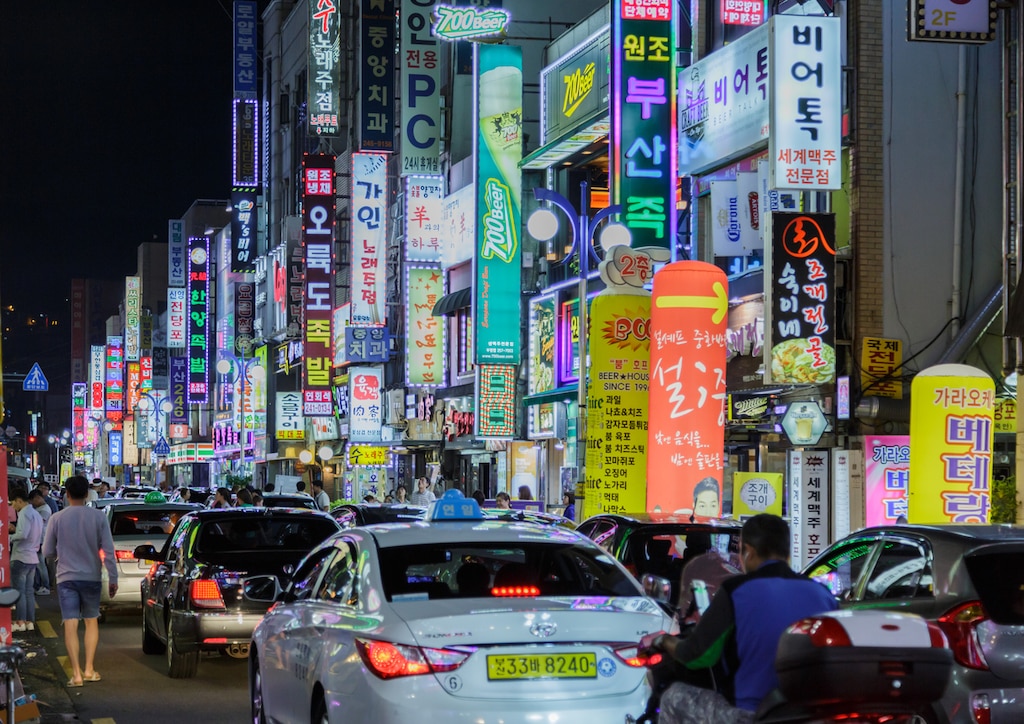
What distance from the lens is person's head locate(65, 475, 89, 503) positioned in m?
12.6

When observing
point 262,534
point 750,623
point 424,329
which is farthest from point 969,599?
point 424,329

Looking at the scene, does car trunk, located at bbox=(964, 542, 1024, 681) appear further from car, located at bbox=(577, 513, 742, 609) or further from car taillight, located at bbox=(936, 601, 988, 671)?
car, located at bbox=(577, 513, 742, 609)

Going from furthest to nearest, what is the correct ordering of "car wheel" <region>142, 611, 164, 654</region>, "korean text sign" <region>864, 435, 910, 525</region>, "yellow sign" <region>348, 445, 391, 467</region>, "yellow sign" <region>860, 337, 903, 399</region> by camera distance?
1. "yellow sign" <region>348, 445, 391, 467</region>
2. "yellow sign" <region>860, 337, 903, 399</region>
3. "korean text sign" <region>864, 435, 910, 525</region>
4. "car wheel" <region>142, 611, 164, 654</region>

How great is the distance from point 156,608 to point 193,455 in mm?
69645

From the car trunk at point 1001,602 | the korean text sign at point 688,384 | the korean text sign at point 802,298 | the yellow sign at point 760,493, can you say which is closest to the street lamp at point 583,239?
the korean text sign at point 688,384

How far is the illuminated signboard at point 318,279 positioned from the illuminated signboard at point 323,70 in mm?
3071

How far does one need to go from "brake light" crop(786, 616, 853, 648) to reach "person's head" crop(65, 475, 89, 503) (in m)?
8.55

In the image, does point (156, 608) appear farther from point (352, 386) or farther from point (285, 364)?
point (285, 364)

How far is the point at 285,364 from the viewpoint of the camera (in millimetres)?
68625

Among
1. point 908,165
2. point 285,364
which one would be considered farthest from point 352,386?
point 908,165

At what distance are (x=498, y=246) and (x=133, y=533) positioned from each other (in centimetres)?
1413

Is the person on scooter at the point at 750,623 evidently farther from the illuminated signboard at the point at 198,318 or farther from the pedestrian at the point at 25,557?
the illuminated signboard at the point at 198,318

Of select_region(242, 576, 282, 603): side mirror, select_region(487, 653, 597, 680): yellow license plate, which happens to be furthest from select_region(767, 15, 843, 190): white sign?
select_region(487, 653, 597, 680): yellow license plate

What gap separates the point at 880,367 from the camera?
70.2 feet
